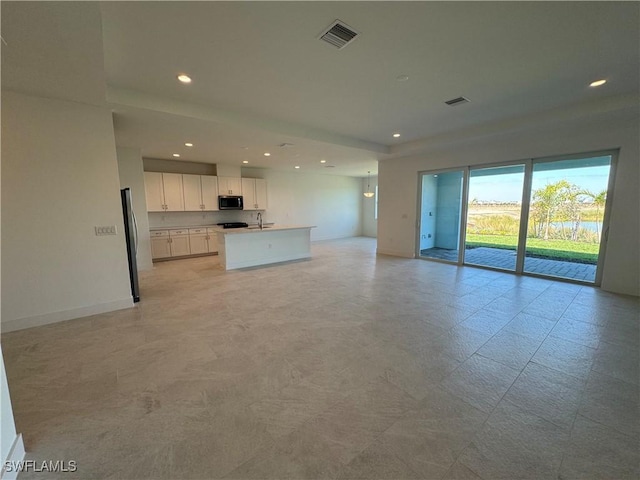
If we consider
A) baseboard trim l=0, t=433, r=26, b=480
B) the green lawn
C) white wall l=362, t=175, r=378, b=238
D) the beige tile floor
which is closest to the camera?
baseboard trim l=0, t=433, r=26, b=480

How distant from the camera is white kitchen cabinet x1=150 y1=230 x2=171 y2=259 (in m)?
6.57

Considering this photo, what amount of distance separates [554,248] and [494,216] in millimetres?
1197

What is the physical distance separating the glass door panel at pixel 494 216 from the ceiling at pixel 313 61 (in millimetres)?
1364

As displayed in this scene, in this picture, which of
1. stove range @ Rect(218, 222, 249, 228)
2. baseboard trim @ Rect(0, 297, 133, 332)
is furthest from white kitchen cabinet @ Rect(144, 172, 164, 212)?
baseboard trim @ Rect(0, 297, 133, 332)

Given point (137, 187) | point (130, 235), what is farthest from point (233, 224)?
point (130, 235)

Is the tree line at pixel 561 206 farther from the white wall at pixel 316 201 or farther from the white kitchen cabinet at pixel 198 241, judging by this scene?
the white kitchen cabinet at pixel 198 241

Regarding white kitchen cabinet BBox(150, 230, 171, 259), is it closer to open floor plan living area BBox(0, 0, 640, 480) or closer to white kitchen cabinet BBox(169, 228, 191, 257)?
white kitchen cabinet BBox(169, 228, 191, 257)

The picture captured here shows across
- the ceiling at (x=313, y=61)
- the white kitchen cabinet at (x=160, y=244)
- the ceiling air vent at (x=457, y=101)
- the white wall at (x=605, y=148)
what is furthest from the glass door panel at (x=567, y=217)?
the white kitchen cabinet at (x=160, y=244)

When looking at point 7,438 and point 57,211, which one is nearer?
point 7,438

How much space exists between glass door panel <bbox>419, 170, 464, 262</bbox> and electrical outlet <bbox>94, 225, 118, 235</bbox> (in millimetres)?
6427

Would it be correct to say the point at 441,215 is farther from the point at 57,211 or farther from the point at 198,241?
the point at 57,211

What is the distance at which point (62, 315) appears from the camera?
321cm

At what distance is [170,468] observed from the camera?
4.56 feet

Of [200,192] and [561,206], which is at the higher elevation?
[200,192]
